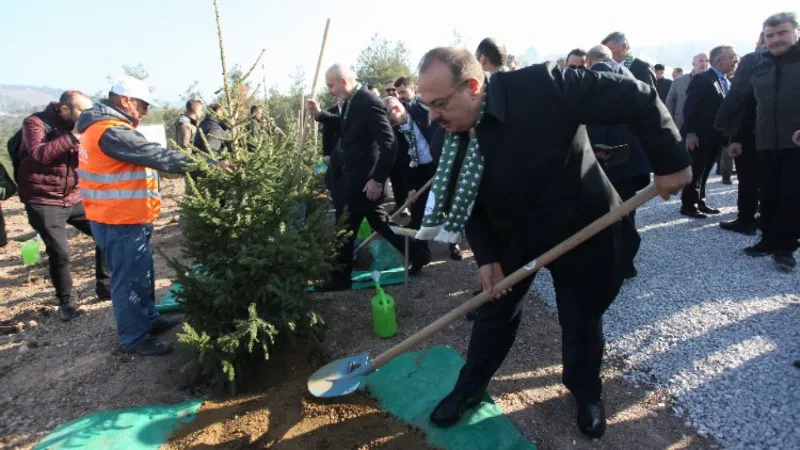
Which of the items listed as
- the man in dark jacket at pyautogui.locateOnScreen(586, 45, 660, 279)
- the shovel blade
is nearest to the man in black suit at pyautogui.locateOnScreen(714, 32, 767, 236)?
the man in dark jacket at pyautogui.locateOnScreen(586, 45, 660, 279)

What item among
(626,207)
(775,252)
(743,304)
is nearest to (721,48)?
(775,252)

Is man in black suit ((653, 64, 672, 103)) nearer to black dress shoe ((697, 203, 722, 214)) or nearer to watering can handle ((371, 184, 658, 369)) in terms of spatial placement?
black dress shoe ((697, 203, 722, 214))

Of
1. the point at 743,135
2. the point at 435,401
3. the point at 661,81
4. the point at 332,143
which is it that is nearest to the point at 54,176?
the point at 332,143

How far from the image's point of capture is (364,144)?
15.3ft

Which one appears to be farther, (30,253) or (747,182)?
(30,253)

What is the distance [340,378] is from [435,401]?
65cm

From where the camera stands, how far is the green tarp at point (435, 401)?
2.68m

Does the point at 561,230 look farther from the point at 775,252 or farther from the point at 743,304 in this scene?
the point at 775,252

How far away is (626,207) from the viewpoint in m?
2.17

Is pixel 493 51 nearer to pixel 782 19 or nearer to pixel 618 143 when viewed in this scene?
pixel 618 143

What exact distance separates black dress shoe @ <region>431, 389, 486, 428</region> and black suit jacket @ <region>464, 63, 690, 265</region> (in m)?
1.26

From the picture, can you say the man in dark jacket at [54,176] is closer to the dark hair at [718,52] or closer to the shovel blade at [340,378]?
the shovel blade at [340,378]

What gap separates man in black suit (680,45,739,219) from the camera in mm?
6059

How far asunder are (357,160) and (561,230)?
273 cm
